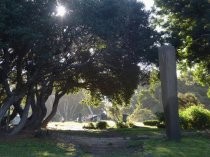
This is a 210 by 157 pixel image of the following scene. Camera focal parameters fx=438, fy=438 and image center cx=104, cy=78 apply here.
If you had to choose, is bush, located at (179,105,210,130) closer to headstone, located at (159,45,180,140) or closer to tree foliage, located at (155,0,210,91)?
tree foliage, located at (155,0,210,91)

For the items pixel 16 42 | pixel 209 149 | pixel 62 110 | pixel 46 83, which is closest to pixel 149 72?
pixel 46 83

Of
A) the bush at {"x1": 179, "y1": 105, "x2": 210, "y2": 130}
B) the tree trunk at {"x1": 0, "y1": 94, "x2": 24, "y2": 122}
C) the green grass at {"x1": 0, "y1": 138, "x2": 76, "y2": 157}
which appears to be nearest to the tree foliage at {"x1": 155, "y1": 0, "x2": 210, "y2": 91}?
the bush at {"x1": 179, "y1": 105, "x2": 210, "y2": 130}

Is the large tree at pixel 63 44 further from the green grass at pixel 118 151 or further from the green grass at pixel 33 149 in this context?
the green grass at pixel 118 151

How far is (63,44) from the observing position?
925 inches

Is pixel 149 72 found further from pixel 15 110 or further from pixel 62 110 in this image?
pixel 62 110

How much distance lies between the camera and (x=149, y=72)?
101 ft

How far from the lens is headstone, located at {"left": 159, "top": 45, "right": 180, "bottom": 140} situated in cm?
1928

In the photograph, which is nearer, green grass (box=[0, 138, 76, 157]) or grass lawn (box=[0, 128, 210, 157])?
grass lawn (box=[0, 128, 210, 157])

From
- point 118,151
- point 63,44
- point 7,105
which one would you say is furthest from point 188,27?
point 118,151

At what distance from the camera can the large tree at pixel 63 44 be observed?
20.7m

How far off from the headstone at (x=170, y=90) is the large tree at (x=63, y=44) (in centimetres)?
434

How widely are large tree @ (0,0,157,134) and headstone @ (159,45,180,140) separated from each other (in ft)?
14.3

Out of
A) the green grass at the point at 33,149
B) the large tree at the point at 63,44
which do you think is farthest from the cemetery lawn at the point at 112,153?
the large tree at the point at 63,44

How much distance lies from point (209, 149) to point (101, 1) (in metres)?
10.7
